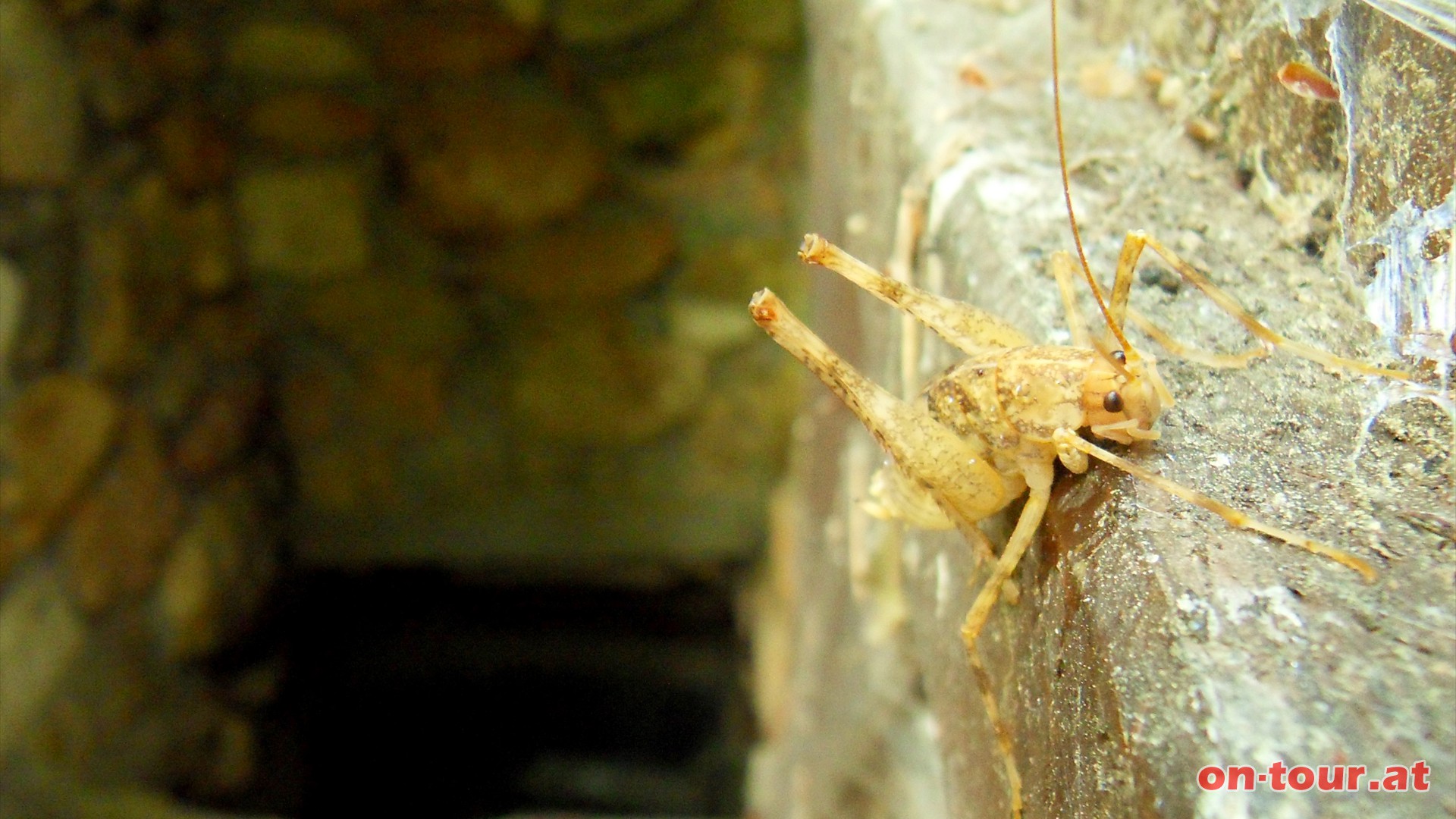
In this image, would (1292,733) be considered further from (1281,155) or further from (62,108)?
(62,108)

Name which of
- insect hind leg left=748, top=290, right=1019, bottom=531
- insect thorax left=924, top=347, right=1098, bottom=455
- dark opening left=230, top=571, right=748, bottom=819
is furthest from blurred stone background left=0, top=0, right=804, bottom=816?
insect thorax left=924, top=347, right=1098, bottom=455

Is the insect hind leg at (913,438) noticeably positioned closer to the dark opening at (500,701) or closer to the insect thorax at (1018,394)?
the insect thorax at (1018,394)

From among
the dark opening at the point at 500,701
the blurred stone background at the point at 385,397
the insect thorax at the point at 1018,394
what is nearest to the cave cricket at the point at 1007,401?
the insect thorax at the point at 1018,394

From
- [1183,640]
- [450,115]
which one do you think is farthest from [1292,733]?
[450,115]

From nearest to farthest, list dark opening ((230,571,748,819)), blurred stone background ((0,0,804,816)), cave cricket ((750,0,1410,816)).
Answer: cave cricket ((750,0,1410,816))
blurred stone background ((0,0,804,816))
dark opening ((230,571,748,819))

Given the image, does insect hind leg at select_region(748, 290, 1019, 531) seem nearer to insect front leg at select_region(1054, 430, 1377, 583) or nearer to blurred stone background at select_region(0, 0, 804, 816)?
insect front leg at select_region(1054, 430, 1377, 583)

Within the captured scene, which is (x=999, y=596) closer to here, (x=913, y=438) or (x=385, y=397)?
(x=913, y=438)

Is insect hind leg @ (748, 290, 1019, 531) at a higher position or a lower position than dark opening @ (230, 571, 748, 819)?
higher
